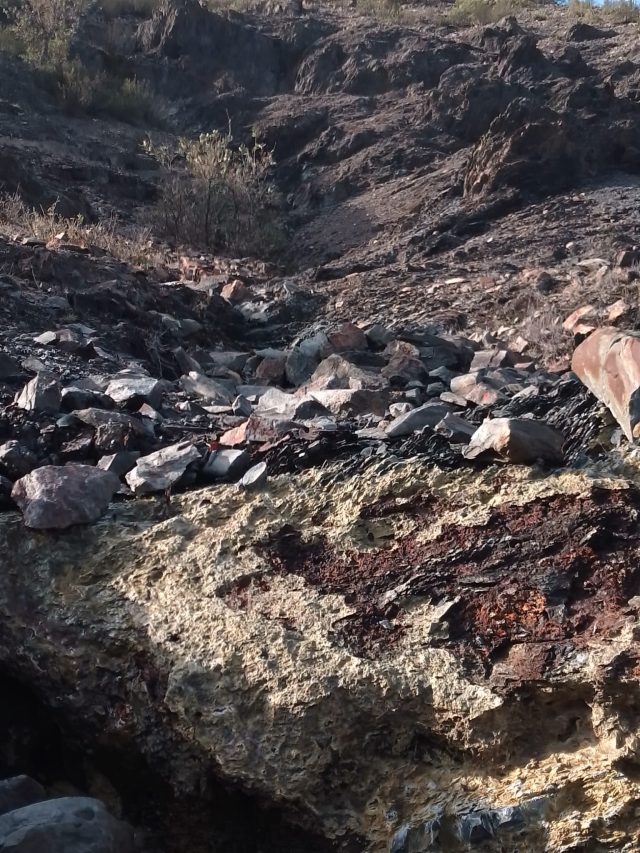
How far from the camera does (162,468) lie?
2.21 metres

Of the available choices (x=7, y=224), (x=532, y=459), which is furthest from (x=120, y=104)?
(x=532, y=459)

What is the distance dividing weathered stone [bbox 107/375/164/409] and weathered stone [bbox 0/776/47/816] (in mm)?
1350

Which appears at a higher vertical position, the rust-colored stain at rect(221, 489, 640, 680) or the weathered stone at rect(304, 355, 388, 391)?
the rust-colored stain at rect(221, 489, 640, 680)

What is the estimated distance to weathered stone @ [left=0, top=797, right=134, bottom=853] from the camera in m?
1.50

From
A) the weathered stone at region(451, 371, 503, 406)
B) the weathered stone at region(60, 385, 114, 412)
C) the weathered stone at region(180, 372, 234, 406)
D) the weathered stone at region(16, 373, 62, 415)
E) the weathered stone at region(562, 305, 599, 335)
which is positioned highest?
the weathered stone at region(16, 373, 62, 415)

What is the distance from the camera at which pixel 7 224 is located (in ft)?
20.5

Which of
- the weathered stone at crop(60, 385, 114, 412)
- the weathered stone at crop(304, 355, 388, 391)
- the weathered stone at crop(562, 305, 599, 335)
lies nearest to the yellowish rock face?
the weathered stone at crop(60, 385, 114, 412)

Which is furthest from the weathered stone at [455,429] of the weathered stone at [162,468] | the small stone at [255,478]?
the weathered stone at [162,468]

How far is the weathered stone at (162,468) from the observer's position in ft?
7.06

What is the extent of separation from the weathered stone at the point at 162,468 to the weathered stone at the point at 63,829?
0.74m

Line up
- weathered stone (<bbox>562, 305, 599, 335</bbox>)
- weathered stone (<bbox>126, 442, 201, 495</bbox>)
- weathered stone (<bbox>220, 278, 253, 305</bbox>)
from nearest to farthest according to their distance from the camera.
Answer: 1. weathered stone (<bbox>126, 442, 201, 495</bbox>)
2. weathered stone (<bbox>562, 305, 599, 335</bbox>)
3. weathered stone (<bbox>220, 278, 253, 305</bbox>)

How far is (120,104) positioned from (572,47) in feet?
19.8

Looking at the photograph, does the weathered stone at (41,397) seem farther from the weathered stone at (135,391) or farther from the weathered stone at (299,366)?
the weathered stone at (299,366)

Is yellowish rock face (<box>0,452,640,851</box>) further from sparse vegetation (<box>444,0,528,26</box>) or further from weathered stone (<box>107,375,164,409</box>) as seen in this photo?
sparse vegetation (<box>444,0,528,26</box>)
